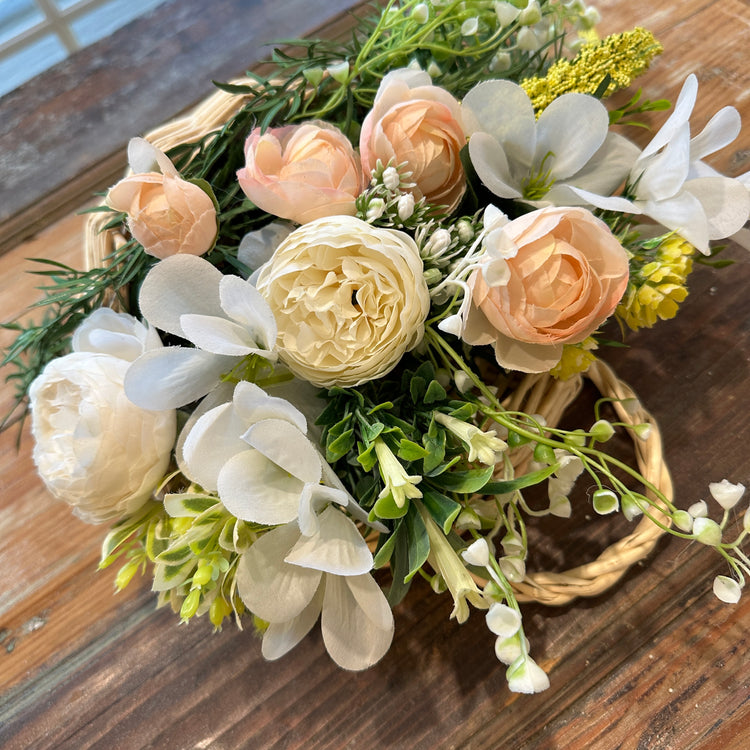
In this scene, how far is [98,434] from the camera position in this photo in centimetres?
42

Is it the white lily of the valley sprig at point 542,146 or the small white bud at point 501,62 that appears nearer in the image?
the white lily of the valley sprig at point 542,146

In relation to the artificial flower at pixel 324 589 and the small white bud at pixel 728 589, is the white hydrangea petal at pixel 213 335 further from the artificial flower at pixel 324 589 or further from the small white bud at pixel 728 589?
the small white bud at pixel 728 589

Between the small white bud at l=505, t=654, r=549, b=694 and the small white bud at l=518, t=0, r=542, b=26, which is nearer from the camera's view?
the small white bud at l=505, t=654, r=549, b=694

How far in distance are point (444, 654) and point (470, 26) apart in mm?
511

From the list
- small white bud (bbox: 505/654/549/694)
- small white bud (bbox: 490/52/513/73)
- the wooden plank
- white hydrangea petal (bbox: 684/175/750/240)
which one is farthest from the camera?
the wooden plank

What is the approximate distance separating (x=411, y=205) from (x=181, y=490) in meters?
0.28

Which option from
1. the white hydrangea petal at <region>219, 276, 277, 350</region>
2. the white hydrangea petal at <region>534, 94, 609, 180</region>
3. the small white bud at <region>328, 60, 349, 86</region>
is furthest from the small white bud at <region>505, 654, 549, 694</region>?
the small white bud at <region>328, 60, 349, 86</region>

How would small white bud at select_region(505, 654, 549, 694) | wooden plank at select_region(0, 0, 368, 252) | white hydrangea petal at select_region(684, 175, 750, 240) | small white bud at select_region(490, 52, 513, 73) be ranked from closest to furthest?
small white bud at select_region(505, 654, 549, 694) → white hydrangea petal at select_region(684, 175, 750, 240) → small white bud at select_region(490, 52, 513, 73) → wooden plank at select_region(0, 0, 368, 252)

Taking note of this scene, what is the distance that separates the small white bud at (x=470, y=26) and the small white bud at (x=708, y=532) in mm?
403

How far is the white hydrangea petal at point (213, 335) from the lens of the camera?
1.18ft

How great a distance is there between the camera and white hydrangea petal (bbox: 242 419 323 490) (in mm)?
345

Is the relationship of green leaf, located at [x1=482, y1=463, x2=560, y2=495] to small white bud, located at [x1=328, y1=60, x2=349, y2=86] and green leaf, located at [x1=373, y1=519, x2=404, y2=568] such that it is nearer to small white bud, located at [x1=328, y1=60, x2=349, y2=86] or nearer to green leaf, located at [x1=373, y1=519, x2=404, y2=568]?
green leaf, located at [x1=373, y1=519, x2=404, y2=568]

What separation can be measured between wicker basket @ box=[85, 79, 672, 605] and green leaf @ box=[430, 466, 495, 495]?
0.11m

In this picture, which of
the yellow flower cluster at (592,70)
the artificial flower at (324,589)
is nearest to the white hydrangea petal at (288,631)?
the artificial flower at (324,589)
